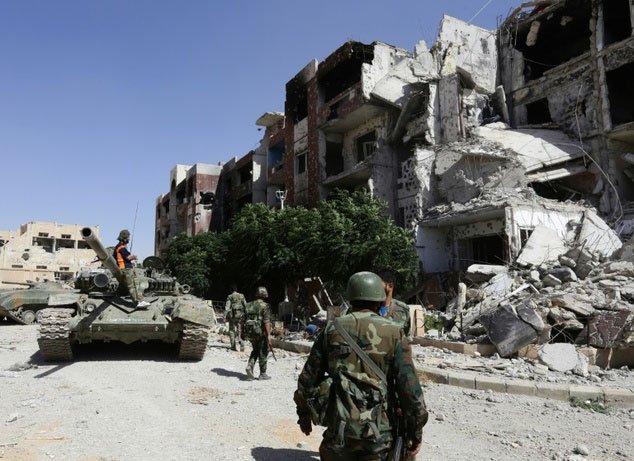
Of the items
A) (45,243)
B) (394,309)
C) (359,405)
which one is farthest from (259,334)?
(45,243)

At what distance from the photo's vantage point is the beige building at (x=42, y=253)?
46.8 meters

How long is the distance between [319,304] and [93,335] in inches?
353

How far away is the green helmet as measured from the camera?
2.68m

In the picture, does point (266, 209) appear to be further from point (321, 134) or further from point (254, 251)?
point (321, 134)

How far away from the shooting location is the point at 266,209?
62.6ft

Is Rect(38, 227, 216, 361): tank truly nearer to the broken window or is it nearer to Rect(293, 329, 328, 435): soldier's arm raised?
Rect(293, 329, 328, 435): soldier's arm raised

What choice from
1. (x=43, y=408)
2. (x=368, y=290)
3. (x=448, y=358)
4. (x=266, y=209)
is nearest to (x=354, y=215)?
(x=266, y=209)

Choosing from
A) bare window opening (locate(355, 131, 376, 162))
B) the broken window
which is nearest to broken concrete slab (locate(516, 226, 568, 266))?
bare window opening (locate(355, 131, 376, 162))

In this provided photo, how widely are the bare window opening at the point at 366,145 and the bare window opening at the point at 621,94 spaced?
907 cm

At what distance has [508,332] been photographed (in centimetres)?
864

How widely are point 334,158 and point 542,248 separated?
12.4 meters

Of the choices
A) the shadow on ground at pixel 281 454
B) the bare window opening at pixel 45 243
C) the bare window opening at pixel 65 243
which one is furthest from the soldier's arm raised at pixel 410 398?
the bare window opening at pixel 65 243

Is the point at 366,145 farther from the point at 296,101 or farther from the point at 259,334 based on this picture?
the point at 259,334

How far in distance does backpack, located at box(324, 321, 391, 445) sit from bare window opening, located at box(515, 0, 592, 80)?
2221cm
